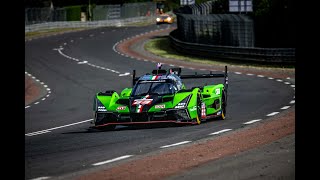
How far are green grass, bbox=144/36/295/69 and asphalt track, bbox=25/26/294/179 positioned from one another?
268 centimetres

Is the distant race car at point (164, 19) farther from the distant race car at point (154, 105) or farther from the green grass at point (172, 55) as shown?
the distant race car at point (154, 105)

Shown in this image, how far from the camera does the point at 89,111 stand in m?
25.6

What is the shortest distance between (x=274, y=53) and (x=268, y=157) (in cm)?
2809

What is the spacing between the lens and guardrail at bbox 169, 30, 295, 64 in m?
39.5

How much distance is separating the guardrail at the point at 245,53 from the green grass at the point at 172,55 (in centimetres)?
27

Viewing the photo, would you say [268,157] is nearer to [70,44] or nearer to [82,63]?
[82,63]

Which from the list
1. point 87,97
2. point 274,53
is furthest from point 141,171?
point 274,53

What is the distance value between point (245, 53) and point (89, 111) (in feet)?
59.6

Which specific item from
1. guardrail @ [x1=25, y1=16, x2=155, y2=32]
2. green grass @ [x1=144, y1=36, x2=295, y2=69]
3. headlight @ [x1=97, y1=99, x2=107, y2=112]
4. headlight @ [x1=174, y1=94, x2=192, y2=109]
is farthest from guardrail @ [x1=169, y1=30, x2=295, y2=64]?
guardrail @ [x1=25, y1=16, x2=155, y2=32]

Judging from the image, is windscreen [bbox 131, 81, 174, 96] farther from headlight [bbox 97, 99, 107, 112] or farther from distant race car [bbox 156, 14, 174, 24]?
A: distant race car [bbox 156, 14, 174, 24]

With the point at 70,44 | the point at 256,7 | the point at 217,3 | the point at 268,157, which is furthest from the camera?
the point at 70,44

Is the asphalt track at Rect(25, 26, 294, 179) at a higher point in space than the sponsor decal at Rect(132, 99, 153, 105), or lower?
lower
